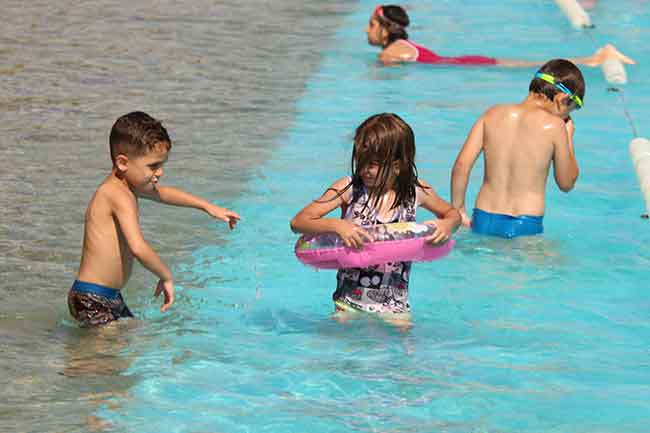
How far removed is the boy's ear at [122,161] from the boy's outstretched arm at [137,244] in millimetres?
130

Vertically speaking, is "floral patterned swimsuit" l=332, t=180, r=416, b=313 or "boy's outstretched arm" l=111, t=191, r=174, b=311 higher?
"boy's outstretched arm" l=111, t=191, r=174, b=311

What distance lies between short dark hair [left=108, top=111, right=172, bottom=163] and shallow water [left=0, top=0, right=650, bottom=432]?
33.0 inches

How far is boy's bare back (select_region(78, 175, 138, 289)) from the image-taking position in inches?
208

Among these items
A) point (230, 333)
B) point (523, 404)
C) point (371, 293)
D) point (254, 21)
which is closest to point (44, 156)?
point (230, 333)

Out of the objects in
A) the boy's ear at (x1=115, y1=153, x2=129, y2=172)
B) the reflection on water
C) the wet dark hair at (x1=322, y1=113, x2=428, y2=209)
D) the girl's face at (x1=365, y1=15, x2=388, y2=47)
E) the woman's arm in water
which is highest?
the wet dark hair at (x1=322, y1=113, x2=428, y2=209)

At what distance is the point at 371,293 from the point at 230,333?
75cm

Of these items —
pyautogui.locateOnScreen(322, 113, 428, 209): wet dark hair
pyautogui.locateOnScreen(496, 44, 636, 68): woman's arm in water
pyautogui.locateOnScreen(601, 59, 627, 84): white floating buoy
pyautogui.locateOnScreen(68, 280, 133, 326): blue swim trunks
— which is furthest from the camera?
pyautogui.locateOnScreen(496, 44, 636, 68): woman's arm in water

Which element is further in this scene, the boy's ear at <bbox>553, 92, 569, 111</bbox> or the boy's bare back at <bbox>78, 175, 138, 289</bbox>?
the boy's ear at <bbox>553, 92, 569, 111</bbox>

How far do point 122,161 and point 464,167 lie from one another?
7.78ft

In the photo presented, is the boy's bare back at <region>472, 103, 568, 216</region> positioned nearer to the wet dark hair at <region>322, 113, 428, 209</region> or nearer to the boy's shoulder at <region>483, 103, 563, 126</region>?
the boy's shoulder at <region>483, 103, 563, 126</region>

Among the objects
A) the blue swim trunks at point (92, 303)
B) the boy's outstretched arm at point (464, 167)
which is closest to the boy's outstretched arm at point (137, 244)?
the blue swim trunks at point (92, 303)

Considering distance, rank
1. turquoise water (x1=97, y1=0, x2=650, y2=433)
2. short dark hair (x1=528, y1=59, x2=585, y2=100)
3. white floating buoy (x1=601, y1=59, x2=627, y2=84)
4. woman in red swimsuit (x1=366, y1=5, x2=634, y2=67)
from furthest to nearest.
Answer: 1. woman in red swimsuit (x1=366, y1=5, x2=634, y2=67)
2. white floating buoy (x1=601, y1=59, x2=627, y2=84)
3. short dark hair (x1=528, y1=59, x2=585, y2=100)
4. turquoise water (x1=97, y1=0, x2=650, y2=433)

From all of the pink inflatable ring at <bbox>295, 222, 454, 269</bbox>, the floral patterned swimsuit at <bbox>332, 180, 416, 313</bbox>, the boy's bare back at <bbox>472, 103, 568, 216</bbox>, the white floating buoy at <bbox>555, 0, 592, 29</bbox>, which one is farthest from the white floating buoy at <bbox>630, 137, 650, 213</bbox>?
the white floating buoy at <bbox>555, 0, 592, 29</bbox>

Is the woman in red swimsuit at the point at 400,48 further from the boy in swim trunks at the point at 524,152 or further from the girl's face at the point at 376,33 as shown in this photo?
the boy in swim trunks at the point at 524,152
